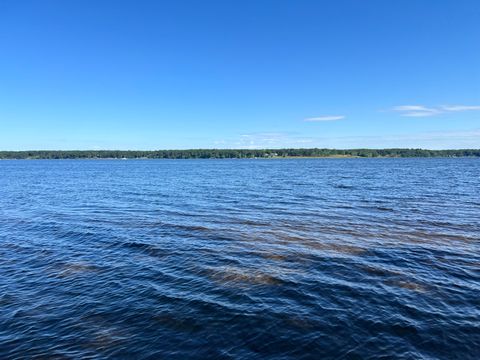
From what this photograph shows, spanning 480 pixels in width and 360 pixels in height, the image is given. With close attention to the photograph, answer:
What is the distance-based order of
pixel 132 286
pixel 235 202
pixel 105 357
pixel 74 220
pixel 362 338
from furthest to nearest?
pixel 235 202, pixel 74 220, pixel 132 286, pixel 362 338, pixel 105 357

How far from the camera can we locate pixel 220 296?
13.3m

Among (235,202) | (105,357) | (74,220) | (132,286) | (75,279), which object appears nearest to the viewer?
(105,357)

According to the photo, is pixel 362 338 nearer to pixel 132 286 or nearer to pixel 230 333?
pixel 230 333

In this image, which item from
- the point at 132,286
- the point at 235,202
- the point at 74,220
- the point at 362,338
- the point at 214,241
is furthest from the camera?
the point at 235,202

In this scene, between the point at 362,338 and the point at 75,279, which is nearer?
the point at 362,338

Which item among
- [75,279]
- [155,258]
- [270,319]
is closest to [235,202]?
[155,258]

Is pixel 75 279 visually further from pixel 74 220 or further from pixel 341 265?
pixel 74 220

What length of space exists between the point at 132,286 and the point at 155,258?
143 inches

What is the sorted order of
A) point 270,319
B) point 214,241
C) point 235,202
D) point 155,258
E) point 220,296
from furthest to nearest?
1. point 235,202
2. point 214,241
3. point 155,258
4. point 220,296
5. point 270,319

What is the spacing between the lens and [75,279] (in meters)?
15.4

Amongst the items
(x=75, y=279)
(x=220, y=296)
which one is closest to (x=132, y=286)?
(x=75, y=279)

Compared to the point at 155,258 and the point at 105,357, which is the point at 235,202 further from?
the point at 105,357

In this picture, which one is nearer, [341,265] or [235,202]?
[341,265]

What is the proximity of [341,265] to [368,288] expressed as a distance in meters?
2.61
